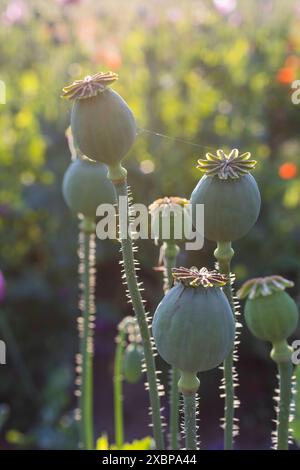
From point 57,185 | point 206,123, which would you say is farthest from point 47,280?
point 206,123

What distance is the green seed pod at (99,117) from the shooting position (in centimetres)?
63

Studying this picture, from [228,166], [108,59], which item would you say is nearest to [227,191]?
[228,166]

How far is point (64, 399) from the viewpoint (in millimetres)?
2170

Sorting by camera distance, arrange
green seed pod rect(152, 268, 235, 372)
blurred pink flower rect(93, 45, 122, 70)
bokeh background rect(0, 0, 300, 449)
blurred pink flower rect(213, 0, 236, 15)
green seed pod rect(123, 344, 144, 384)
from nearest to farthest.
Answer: green seed pod rect(152, 268, 235, 372) < green seed pod rect(123, 344, 144, 384) < bokeh background rect(0, 0, 300, 449) < blurred pink flower rect(93, 45, 122, 70) < blurred pink flower rect(213, 0, 236, 15)

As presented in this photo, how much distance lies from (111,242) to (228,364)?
1713mm

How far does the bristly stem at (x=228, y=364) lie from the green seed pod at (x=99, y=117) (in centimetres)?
15

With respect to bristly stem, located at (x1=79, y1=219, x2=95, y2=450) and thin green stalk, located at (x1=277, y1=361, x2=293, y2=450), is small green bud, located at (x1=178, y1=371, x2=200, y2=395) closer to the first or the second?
thin green stalk, located at (x1=277, y1=361, x2=293, y2=450)

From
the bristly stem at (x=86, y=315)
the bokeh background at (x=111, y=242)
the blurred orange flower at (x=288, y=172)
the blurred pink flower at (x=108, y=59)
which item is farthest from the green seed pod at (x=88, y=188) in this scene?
the blurred pink flower at (x=108, y=59)

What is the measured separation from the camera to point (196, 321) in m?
0.61

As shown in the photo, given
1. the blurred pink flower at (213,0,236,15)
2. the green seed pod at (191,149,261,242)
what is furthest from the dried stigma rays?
the blurred pink flower at (213,0,236,15)

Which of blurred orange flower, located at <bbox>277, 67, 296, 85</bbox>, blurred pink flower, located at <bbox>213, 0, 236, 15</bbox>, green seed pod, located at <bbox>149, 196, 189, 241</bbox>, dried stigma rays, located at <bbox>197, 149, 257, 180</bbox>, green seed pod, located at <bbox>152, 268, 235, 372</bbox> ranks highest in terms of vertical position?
blurred pink flower, located at <bbox>213, 0, 236, 15</bbox>

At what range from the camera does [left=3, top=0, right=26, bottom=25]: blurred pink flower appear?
407cm

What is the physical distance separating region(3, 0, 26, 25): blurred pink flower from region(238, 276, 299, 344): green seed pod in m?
3.75

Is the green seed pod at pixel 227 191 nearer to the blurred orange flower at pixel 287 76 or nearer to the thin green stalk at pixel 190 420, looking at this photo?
the thin green stalk at pixel 190 420
